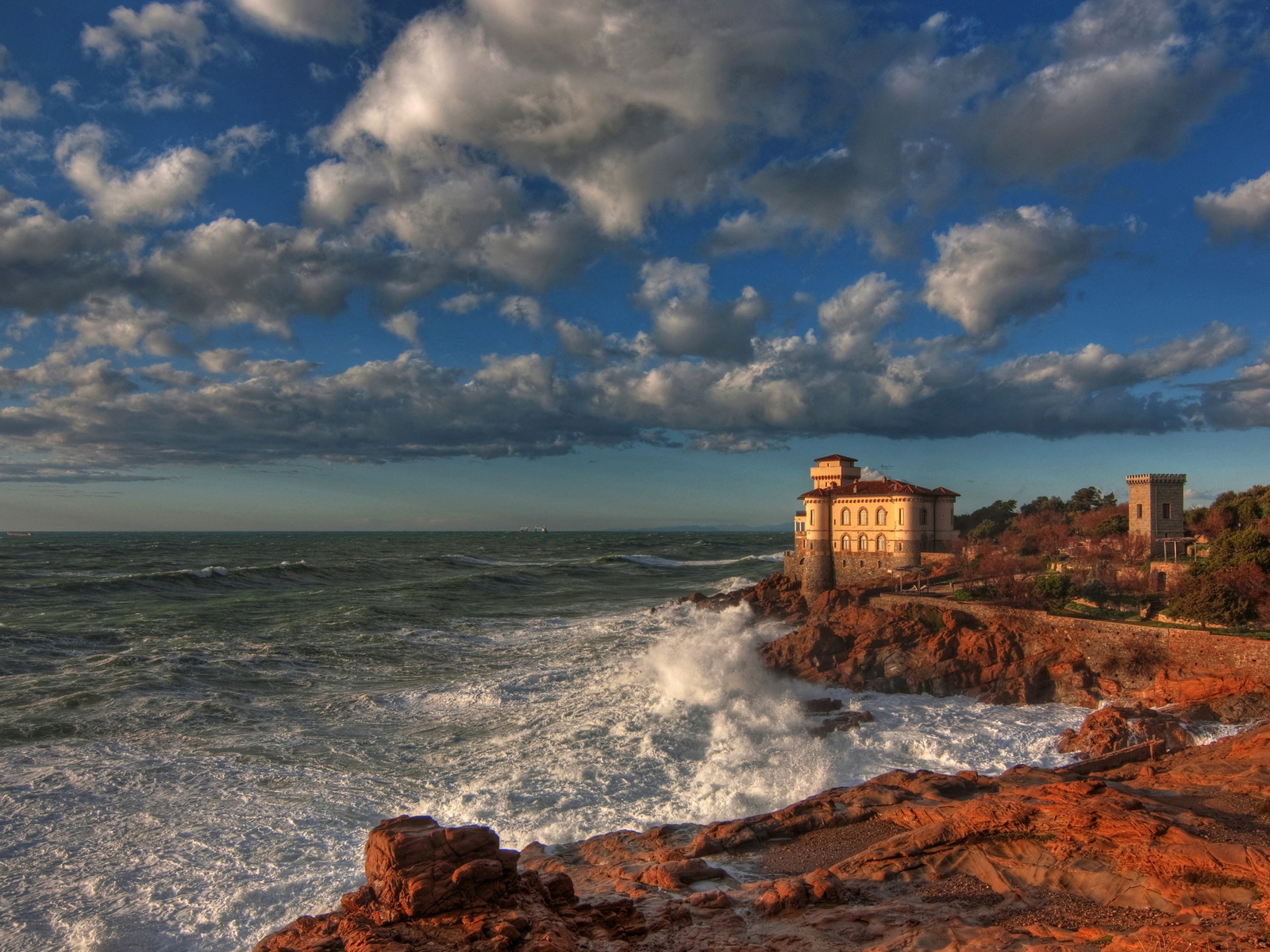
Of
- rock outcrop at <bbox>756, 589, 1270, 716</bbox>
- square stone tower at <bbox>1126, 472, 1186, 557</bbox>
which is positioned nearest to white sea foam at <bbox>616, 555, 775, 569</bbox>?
square stone tower at <bbox>1126, 472, 1186, 557</bbox>

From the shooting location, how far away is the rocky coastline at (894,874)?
8.45m

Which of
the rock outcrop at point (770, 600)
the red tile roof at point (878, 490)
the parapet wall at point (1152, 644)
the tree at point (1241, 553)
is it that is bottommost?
the rock outcrop at point (770, 600)

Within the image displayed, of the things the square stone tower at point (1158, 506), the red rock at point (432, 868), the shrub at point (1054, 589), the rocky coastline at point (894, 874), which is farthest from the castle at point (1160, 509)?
the red rock at point (432, 868)

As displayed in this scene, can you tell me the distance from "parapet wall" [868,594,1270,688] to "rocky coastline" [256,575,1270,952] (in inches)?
272

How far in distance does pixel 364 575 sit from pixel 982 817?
67955 mm

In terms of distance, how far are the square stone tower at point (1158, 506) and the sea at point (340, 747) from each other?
19.8 meters

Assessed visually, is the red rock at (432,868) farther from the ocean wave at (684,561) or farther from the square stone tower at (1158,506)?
the ocean wave at (684,561)

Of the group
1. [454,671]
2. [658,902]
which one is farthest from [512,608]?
[658,902]

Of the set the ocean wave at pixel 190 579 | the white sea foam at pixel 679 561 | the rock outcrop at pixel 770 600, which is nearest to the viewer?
the rock outcrop at pixel 770 600

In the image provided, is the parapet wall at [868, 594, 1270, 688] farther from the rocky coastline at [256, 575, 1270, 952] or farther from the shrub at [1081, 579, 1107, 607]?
the rocky coastline at [256, 575, 1270, 952]

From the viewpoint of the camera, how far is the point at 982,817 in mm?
11531

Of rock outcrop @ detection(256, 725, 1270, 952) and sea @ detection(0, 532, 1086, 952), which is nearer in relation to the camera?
rock outcrop @ detection(256, 725, 1270, 952)

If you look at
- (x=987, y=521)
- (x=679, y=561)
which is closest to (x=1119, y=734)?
(x=987, y=521)

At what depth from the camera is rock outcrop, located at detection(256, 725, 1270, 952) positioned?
838cm
